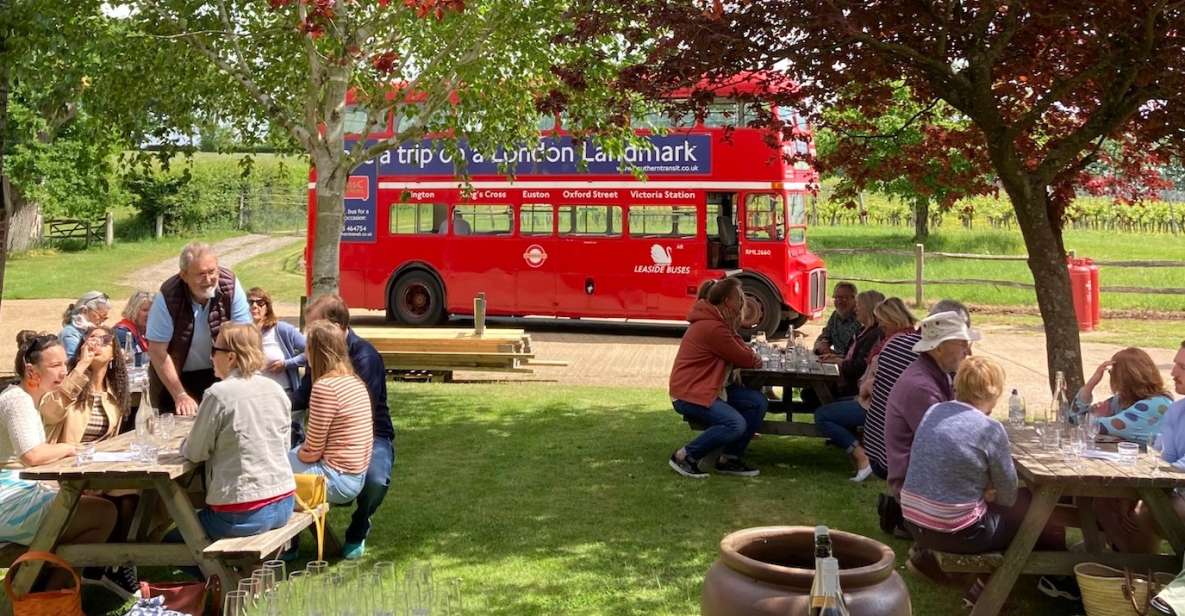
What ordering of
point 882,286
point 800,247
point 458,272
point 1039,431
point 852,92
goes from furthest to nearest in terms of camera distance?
point 882,286 < point 458,272 < point 800,247 < point 852,92 < point 1039,431

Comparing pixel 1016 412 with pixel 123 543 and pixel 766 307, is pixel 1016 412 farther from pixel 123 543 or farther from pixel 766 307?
pixel 766 307

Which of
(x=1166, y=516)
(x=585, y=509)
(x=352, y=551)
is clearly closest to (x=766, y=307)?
(x=585, y=509)

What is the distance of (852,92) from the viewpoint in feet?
29.8

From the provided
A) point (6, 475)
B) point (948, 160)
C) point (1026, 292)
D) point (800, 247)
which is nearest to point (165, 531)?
point (6, 475)

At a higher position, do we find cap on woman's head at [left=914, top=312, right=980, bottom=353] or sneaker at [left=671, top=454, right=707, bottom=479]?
cap on woman's head at [left=914, top=312, right=980, bottom=353]

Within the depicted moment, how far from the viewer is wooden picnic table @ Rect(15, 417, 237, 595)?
4918 mm

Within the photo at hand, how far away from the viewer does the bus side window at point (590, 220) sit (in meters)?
19.5

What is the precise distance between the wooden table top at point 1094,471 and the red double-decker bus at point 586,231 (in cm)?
1276

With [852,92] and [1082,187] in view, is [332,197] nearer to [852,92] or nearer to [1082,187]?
[852,92]

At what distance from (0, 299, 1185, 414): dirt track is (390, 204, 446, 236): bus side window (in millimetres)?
1875

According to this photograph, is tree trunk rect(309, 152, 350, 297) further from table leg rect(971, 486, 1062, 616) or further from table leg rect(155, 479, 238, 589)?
table leg rect(971, 486, 1062, 616)

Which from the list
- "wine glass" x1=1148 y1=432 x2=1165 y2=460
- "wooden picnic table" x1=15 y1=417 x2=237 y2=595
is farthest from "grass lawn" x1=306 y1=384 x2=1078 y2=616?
"wooden picnic table" x1=15 y1=417 x2=237 y2=595

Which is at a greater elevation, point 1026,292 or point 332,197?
point 332,197

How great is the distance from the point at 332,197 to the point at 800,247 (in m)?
10.6
